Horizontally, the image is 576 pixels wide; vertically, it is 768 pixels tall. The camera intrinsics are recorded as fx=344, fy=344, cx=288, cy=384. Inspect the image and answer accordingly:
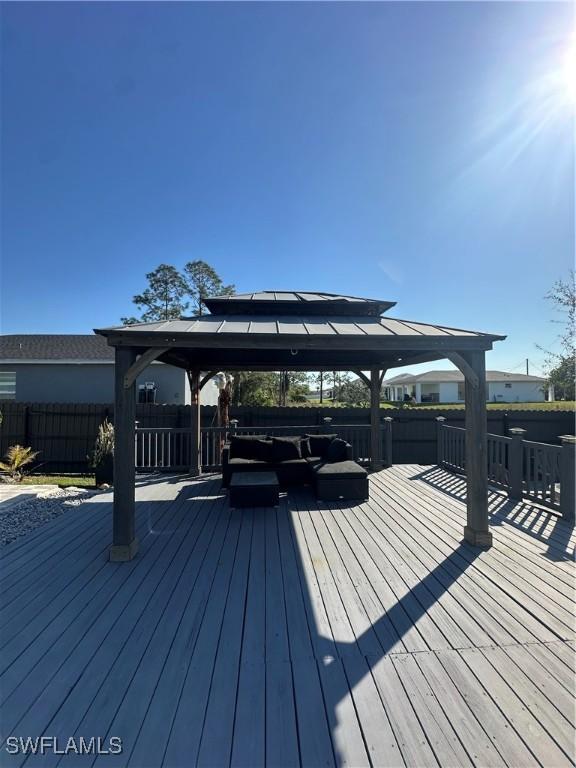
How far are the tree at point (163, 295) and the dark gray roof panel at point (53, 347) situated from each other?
6.03 metres

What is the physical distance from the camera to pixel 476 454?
4000 millimetres

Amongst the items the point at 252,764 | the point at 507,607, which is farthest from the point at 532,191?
the point at 252,764

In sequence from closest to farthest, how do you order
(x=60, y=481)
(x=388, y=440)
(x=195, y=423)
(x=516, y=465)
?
(x=516, y=465)
(x=195, y=423)
(x=60, y=481)
(x=388, y=440)

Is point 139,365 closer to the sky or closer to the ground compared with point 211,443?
closer to the sky

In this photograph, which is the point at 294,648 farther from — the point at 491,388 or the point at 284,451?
the point at 491,388

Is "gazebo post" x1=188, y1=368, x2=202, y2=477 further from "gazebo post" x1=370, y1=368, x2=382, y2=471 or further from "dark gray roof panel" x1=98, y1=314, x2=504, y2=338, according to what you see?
"gazebo post" x1=370, y1=368, x2=382, y2=471

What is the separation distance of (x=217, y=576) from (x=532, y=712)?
2.43 m

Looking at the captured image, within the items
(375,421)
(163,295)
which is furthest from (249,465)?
(163,295)

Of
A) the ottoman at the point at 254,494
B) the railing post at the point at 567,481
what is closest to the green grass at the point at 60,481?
the ottoman at the point at 254,494

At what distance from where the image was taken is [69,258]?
10.5m

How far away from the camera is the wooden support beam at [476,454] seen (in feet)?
12.7

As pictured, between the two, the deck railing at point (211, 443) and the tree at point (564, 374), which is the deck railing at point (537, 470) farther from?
the tree at point (564, 374)

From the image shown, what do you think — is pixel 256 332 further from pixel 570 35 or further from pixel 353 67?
pixel 570 35

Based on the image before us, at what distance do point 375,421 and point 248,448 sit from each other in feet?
10.6
